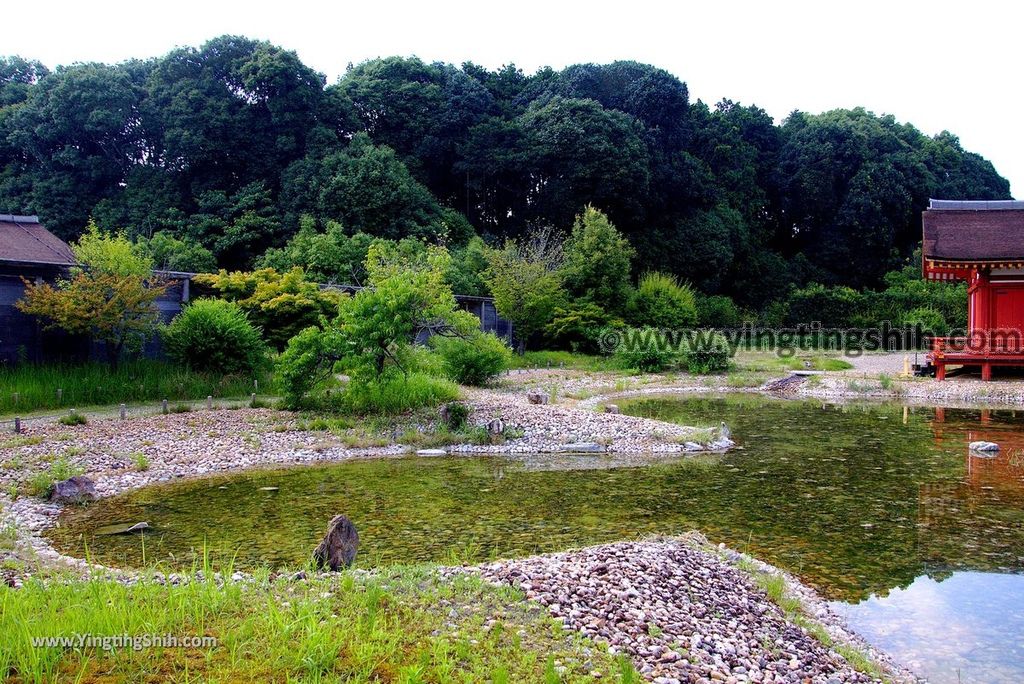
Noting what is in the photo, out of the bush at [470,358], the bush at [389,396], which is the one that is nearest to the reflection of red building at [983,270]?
the bush at [470,358]

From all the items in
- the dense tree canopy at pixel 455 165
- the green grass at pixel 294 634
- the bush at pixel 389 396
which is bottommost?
the green grass at pixel 294 634

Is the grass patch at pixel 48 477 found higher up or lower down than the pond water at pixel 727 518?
higher up

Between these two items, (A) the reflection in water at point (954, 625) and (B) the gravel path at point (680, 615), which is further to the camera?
(A) the reflection in water at point (954, 625)

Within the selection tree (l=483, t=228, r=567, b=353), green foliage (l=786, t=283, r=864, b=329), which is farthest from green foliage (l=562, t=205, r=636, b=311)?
green foliage (l=786, t=283, r=864, b=329)

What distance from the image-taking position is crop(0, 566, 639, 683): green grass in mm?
3572

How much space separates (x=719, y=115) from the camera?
46.0 m

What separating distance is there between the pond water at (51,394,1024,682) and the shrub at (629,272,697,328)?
17136mm

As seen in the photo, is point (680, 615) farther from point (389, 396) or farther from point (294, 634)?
point (389, 396)

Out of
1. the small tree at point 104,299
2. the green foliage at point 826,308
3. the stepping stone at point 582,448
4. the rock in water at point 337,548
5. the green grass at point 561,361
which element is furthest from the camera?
the green foliage at point 826,308

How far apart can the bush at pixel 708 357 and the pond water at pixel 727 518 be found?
1191cm

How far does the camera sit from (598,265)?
29.6m

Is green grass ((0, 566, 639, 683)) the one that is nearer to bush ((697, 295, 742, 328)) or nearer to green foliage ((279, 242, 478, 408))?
green foliage ((279, 242, 478, 408))

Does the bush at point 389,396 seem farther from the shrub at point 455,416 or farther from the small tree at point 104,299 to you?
the small tree at point 104,299

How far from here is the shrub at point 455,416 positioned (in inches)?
518
